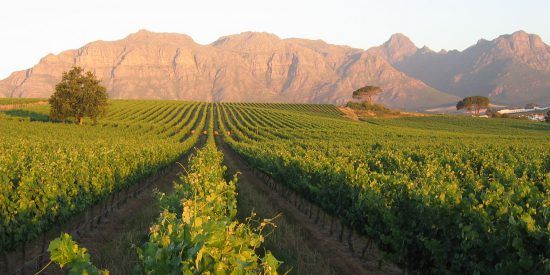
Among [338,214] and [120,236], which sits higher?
[338,214]

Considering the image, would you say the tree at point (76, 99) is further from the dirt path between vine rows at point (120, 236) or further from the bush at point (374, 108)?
the bush at point (374, 108)

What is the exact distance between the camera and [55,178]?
12.9m

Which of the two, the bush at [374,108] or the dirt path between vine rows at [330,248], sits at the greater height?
the bush at [374,108]

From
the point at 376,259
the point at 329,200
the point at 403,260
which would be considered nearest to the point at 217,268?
the point at 403,260

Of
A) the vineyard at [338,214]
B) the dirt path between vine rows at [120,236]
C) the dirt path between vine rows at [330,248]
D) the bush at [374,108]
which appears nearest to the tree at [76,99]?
the dirt path between vine rows at [120,236]

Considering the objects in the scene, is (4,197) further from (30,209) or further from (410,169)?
(410,169)

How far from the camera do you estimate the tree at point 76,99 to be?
57594 millimetres

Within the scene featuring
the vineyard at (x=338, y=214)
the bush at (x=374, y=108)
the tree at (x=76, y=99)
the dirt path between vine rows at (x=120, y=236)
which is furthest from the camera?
the bush at (x=374, y=108)

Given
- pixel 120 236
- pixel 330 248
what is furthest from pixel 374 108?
pixel 120 236

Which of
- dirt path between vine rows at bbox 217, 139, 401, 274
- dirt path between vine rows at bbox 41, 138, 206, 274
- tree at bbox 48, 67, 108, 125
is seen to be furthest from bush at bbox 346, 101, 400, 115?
dirt path between vine rows at bbox 41, 138, 206, 274

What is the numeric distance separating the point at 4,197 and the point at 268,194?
15.3 meters

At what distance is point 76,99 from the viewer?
5797cm

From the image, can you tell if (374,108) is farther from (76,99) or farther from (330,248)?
(330,248)

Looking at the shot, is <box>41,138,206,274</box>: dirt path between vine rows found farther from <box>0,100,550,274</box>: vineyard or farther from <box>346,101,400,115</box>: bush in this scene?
<box>346,101,400,115</box>: bush
